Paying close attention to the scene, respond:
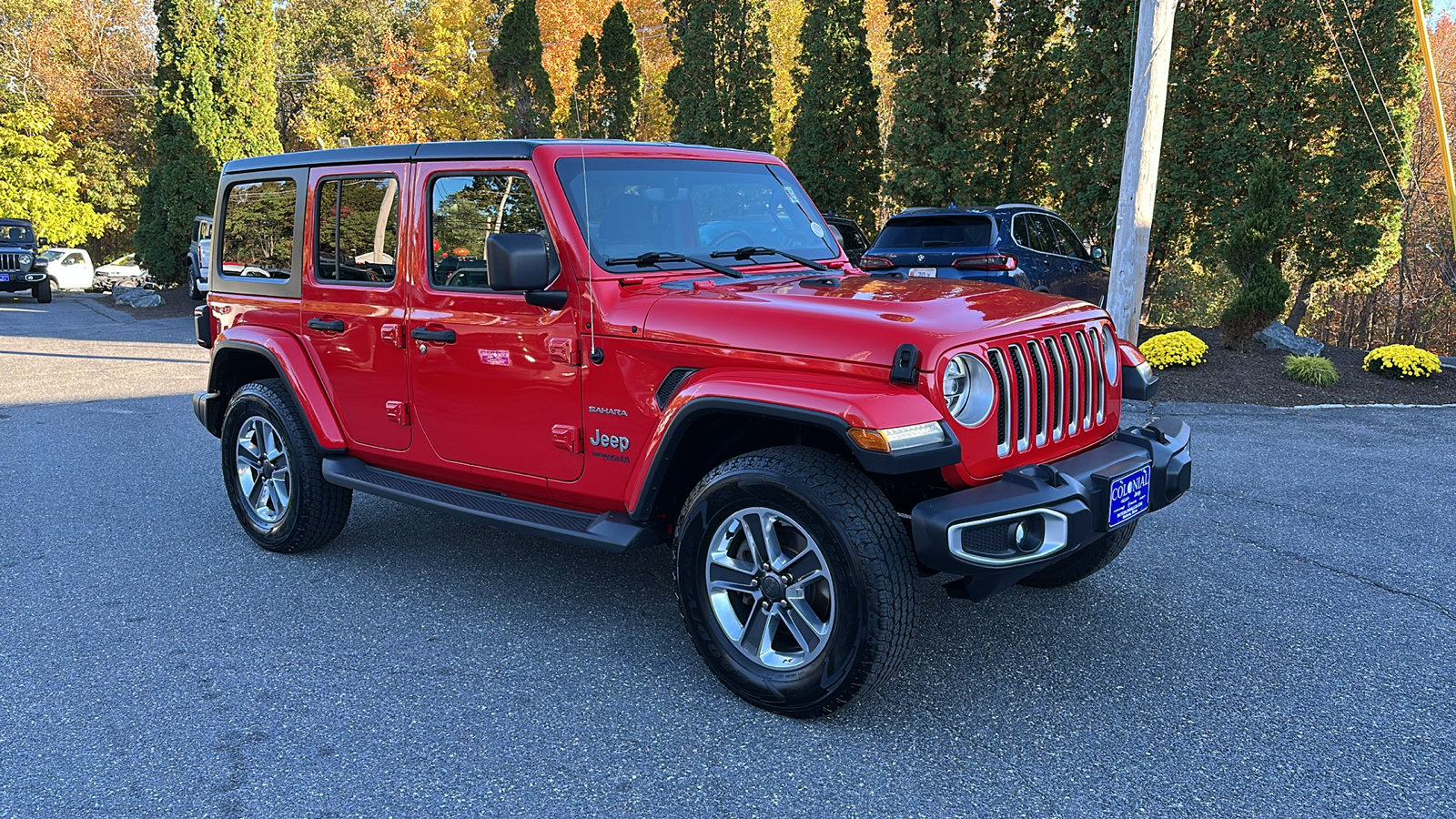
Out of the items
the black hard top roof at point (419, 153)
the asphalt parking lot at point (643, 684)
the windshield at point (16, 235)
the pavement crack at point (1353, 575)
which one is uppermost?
the black hard top roof at point (419, 153)

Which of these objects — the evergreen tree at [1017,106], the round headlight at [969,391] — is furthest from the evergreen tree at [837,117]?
the round headlight at [969,391]

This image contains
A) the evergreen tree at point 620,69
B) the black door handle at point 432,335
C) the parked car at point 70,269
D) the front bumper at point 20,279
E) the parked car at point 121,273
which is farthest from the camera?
the parked car at point 121,273

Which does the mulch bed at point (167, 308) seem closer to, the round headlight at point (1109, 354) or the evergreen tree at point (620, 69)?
the evergreen tree at point (620, 69)

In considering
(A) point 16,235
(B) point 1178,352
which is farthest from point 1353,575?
(A) point 16,235

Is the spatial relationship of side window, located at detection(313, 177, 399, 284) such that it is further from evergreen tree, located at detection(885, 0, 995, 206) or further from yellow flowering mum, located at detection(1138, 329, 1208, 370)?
evergreen tree, located at detection(885, 0, 995, 206)

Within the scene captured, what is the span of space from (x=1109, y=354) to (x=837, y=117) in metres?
15.0

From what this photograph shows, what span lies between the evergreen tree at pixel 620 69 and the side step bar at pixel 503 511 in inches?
832

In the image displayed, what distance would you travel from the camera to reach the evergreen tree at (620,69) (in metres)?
24.7

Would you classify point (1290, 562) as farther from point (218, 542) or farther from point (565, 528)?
point (218, 542)

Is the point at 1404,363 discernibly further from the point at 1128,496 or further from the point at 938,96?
the point at 1128,496

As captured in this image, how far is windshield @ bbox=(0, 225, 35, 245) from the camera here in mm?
24781

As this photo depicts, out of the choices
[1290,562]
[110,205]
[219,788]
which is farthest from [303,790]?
[110,205]

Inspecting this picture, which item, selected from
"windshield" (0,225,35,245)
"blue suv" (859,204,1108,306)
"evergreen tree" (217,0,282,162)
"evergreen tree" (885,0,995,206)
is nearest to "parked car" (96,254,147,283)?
"windshield" (0,225,35,245)

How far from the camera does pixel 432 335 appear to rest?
416cm
